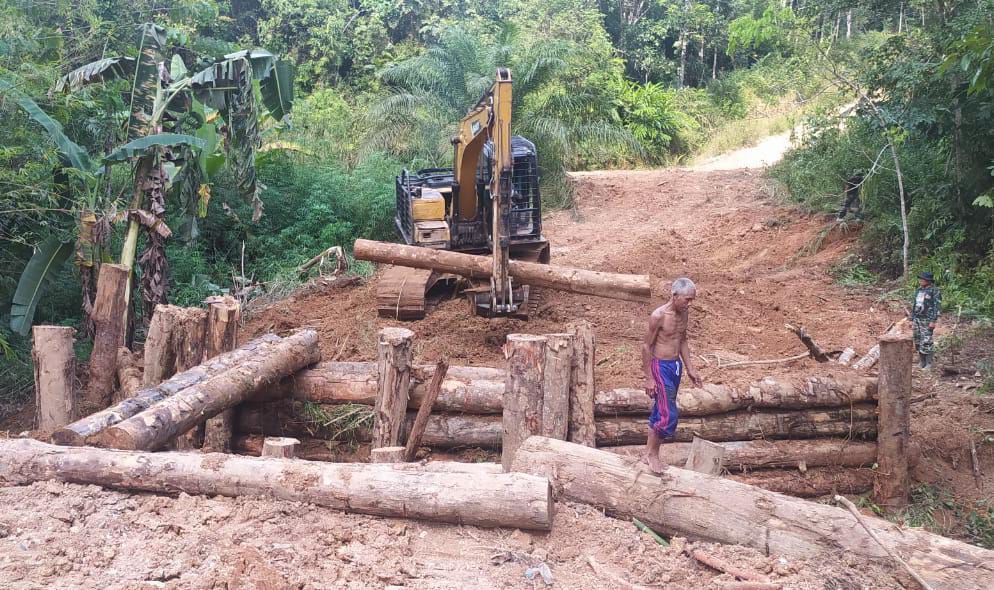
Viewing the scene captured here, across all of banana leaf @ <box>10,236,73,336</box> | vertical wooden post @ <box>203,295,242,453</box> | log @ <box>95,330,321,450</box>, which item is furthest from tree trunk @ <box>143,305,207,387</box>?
banana leaf @ <box>10,236,73,336</box>

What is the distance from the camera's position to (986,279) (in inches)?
455

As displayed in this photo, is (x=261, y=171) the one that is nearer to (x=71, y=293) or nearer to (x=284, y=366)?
(x=71, y=293)

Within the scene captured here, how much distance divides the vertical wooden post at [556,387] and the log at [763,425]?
2.82 ft

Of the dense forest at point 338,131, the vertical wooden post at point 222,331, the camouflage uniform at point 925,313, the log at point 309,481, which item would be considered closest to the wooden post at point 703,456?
the log at point 309,481

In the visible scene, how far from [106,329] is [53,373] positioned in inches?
40.9

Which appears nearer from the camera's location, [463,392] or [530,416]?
[530,416]

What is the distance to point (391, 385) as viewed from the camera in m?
6.41

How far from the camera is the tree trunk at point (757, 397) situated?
6.70 metres

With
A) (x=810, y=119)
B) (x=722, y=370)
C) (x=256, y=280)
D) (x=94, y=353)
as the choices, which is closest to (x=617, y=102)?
(x=810, y=119)

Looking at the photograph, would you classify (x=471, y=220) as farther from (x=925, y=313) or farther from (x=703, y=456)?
(x=703, y=456)

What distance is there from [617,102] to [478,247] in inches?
607

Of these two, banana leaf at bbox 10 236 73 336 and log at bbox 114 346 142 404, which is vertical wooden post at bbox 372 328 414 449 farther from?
banana leaf at bbox 10 236 73 336

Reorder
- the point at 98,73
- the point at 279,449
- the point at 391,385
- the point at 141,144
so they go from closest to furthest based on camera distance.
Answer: the point at 279,449 → the point at 391,385 → the point at 141,144 → the point at 98,73

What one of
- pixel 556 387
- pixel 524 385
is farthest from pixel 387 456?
pixel 556 387
